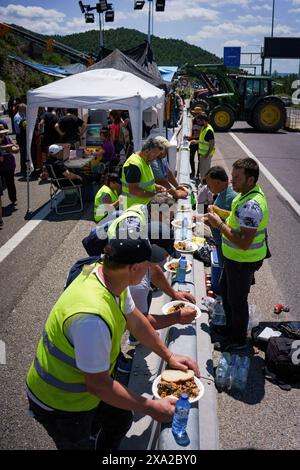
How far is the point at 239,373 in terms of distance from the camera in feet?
12.8

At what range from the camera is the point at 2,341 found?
4.59m

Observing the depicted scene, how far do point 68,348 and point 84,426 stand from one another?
603mm

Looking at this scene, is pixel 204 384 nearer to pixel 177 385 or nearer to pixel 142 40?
pixel 177 385

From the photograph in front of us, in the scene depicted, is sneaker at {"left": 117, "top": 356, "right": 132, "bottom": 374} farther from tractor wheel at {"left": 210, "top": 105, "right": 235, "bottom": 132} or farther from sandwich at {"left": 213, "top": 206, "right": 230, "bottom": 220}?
tractor wheel at {"left": 210, "top": 105, "right": 235, "bottom": 132}

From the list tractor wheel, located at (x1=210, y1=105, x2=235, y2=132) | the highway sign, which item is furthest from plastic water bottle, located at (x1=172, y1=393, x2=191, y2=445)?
the highway sign

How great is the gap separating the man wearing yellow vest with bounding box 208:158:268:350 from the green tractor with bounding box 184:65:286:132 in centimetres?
2051

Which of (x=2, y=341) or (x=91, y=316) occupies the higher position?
(x=91, y=316)

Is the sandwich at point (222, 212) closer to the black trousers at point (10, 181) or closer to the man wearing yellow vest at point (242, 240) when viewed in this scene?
the man wearing yellow vest at point (242, 240)

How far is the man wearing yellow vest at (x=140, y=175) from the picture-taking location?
5477 mm

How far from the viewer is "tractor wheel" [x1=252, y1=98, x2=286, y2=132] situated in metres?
23.7

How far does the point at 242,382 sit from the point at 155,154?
3056 millimetres

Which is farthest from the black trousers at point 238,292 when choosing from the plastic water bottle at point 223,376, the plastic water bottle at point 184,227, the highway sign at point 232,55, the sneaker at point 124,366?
the highway sign at point 232,55
